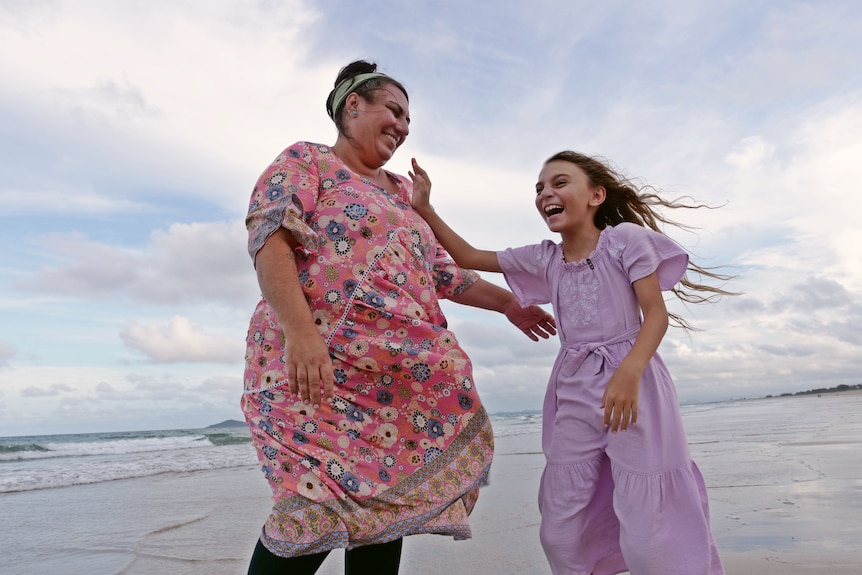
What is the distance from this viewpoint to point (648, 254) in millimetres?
2279

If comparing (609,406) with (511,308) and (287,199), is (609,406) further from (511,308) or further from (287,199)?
(287,199)

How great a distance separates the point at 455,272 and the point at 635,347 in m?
0.76

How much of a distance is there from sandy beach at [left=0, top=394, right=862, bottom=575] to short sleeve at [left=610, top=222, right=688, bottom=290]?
159cm

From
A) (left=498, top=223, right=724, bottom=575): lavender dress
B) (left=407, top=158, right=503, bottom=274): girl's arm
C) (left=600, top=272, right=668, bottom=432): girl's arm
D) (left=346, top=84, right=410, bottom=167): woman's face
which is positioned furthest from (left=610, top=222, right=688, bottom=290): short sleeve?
(left=346, top=84, right=410, bottom=167): woman's face

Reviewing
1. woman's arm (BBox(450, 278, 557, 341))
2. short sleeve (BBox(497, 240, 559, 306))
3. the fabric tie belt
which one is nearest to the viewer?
the fabric tie belt

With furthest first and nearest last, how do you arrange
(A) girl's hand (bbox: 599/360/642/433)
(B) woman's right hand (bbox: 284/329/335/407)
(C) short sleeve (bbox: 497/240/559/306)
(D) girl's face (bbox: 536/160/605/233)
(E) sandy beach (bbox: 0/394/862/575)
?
(E) sandy beach (bbox: 0/394/862/575)
(C) short sleeve (bbox: 497/240/559/306)
(D) girl's face (bbox: 536/160/605/233)
(A) girl's hand (bbox: 599/360/642/433)
(B) woman's right hand (bbox: 284/329/335/407)

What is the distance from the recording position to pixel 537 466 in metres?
7.51

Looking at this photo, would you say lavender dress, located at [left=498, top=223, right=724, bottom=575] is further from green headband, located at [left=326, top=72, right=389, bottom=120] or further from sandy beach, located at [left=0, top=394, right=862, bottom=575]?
sandy beach, located at [left=0, top=394, right=862, bottom=575]

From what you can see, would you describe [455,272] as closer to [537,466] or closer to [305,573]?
[305,573]

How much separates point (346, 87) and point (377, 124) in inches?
7.5

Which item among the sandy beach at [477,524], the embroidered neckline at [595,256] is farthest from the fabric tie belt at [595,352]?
the sandy beach at [477,524]

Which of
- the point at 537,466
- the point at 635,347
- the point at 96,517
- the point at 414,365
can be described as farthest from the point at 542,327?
the point at 537,466

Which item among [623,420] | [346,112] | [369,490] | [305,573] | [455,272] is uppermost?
[346,112]

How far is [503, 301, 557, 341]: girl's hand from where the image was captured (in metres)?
2.78
